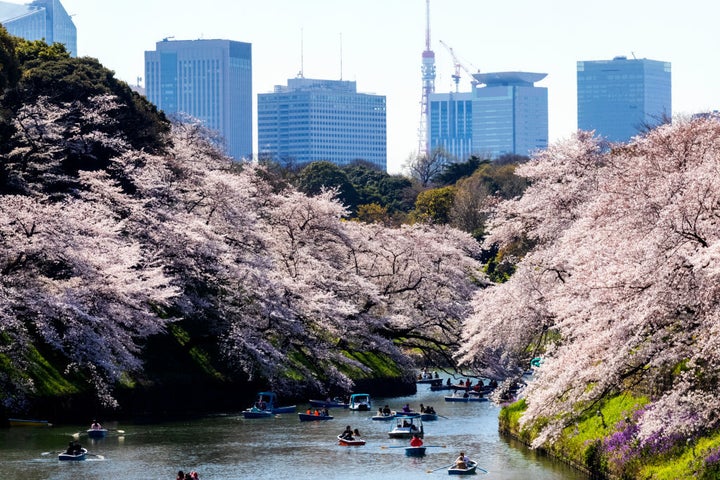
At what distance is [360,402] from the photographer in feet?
199

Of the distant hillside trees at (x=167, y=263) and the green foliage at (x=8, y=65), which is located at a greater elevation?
the green foliage at (x=8, y=65)

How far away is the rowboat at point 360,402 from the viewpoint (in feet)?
197

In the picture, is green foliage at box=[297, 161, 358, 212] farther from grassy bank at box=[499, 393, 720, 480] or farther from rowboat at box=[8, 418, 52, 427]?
grassy bank at box=[499, 393, 720, 480]

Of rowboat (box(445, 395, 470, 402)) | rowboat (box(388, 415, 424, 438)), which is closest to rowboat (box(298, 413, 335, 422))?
rowboat (box(388, 415, 424, 438))

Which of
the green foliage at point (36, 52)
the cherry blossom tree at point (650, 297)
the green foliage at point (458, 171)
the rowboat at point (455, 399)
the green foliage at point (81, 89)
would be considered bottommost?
the rowboat at point (455, 399)

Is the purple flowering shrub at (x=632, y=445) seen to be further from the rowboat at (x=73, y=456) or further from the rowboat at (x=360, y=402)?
the rowboat at (x=360, y=402)

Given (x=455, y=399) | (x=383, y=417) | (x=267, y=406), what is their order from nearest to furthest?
(x=383, y=417) < (x=267, y=406) < (x=455, y=399)

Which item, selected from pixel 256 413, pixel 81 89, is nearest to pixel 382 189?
pixel 81 89

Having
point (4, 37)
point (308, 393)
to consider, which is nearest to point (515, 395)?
point (308, 393)

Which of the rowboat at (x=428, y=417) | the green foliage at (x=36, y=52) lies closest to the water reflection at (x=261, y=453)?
the rowboat at (x=428, y=417)

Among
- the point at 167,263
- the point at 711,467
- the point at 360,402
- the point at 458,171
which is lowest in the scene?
the point at 360,402

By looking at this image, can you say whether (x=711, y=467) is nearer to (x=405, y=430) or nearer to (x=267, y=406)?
(x=405, y=430)

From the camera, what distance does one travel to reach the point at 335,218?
2825 inches

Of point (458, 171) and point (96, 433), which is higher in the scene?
point (458, 171)
